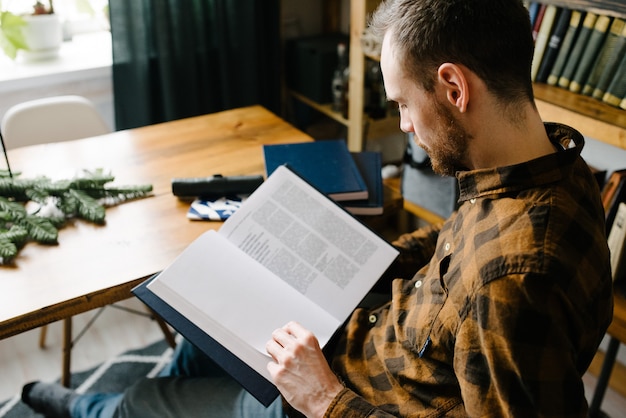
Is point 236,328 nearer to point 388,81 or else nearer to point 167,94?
point 388,81

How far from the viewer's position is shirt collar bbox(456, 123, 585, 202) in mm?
770

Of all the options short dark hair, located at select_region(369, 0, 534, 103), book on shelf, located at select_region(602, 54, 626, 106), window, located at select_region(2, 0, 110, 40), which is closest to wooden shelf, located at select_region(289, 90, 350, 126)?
window, located at select_region(2, 0, 110, 40)

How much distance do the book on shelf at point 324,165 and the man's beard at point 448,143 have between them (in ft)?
1.23

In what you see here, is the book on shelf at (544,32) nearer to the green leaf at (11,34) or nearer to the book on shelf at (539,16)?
the book on shelf at (539,16)

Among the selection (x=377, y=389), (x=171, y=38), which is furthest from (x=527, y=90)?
(x=171, y=38)

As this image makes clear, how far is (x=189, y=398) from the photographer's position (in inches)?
44.3

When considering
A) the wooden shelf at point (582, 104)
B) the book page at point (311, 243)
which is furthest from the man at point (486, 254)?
the wooden shelf at point (582, 104)

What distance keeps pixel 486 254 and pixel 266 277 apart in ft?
1.44

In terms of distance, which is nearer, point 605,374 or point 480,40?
point 480,40

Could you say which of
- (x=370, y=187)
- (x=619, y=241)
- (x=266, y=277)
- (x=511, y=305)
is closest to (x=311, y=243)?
(x=266, y=277)

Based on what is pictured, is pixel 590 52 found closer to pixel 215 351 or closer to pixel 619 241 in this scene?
pixel 619 241

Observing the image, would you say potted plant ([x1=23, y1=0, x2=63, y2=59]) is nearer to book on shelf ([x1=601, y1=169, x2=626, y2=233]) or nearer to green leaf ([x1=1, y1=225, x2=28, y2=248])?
green leaf ([x1=1, y1=225, x2=28, y2=248])

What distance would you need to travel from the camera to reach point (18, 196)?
1269mm

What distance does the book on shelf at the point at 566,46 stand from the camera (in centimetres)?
151
